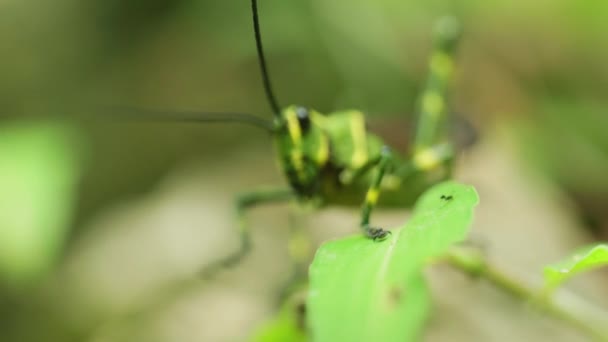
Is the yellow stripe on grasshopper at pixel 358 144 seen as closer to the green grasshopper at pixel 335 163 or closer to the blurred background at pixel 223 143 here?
the green grasshopper at pixel 335 163

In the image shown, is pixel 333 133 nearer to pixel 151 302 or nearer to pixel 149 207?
pixel 151 302

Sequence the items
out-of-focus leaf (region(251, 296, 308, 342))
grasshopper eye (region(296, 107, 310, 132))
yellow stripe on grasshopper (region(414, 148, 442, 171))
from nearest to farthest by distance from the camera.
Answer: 1. out-of-focus leaf (region(251, 296, 308, 342))
2. grasshopper eye (region(296, 107, 310, 132))
3. yellow stripe on grasshopper (region(414, 148, 442, 171))

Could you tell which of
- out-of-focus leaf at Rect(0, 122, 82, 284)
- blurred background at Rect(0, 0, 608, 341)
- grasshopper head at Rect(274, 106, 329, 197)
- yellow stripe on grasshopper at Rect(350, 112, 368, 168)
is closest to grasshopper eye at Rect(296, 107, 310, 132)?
grasshopper head at Rect(274, 106, 329, 197)

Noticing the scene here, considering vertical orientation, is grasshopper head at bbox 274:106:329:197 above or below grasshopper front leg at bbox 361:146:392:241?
above

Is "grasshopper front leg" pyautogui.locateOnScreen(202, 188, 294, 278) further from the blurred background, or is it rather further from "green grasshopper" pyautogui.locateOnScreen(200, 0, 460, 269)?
the blurred background

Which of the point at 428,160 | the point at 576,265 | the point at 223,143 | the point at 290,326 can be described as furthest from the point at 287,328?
the point at 223,143

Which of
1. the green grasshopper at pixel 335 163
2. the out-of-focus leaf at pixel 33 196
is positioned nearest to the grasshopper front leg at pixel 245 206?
the green grasshopper at pixel 335 163
